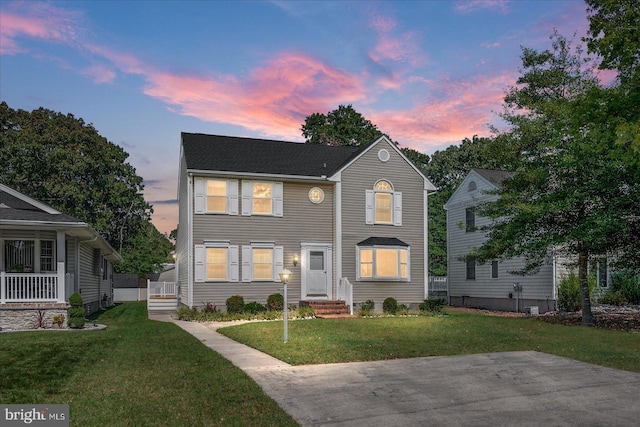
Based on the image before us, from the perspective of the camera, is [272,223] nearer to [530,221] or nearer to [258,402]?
[530,221]

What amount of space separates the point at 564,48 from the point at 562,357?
1368cm

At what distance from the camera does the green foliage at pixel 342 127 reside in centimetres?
4712

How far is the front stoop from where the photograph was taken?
2173cm

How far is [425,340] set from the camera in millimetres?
13680

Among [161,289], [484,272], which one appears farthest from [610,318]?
[161,289]

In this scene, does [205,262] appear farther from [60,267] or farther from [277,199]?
[60,267]

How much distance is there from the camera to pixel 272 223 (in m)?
22.9

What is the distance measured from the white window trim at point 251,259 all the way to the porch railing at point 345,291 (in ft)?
8.97

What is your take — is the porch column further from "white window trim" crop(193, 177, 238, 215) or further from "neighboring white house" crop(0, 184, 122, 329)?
"white window trim" crop(193, 177, 238, 215)

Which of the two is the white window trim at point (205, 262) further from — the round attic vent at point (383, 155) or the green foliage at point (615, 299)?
the green foliage at point (615, 299)

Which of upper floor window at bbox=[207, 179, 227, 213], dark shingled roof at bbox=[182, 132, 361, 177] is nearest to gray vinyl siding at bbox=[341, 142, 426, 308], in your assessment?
dark shingled roof at bbox=[182, 132, 361, 177]

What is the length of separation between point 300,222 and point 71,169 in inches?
1127

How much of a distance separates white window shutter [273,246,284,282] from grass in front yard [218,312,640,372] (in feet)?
16.4

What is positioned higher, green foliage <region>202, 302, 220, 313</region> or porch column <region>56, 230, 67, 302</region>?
porch column <region>56, 230, 67, 302</region>
